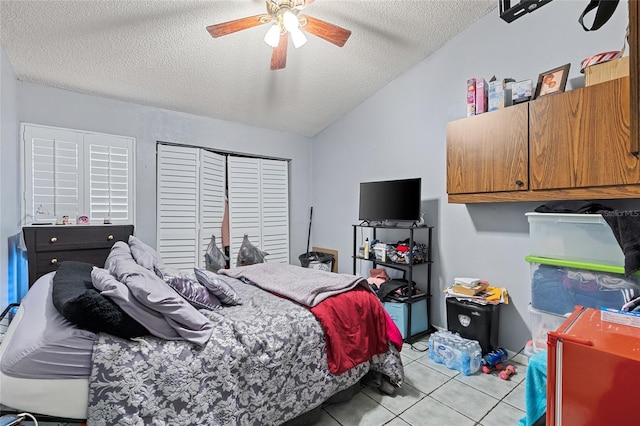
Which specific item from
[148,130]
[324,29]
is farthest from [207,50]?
[148,130]

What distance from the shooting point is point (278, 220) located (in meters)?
4.53

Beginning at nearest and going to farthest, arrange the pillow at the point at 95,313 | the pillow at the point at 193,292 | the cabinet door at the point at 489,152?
the pillow at the point at 95,313 < the pillow at the point at 193,292 < the cabinet door at the point at 489,152

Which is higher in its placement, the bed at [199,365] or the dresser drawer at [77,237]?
the dresser drawer at [77,237]

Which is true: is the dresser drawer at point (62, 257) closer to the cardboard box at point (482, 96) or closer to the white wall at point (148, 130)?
the white wall at point (148, 130)

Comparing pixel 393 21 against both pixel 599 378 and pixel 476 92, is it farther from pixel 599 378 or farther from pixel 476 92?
pixel 599 378

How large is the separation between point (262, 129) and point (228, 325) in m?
3.34

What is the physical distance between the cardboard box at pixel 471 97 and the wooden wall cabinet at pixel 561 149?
0.09 metres

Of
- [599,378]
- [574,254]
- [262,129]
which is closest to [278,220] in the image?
[262,129]

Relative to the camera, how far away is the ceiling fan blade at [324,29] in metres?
2.04

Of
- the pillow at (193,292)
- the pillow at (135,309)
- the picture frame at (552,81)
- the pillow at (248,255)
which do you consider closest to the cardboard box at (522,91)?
the picture frame at (552,81)

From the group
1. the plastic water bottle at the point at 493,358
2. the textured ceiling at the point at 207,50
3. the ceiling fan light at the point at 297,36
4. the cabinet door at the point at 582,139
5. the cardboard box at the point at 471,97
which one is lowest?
the plastic water bottle at the point at 493,358

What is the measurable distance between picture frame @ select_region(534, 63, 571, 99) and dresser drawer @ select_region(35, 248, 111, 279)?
3891mm

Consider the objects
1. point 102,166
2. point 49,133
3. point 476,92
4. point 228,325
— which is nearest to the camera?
point 228,325

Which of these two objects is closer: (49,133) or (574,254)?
(574,254)
